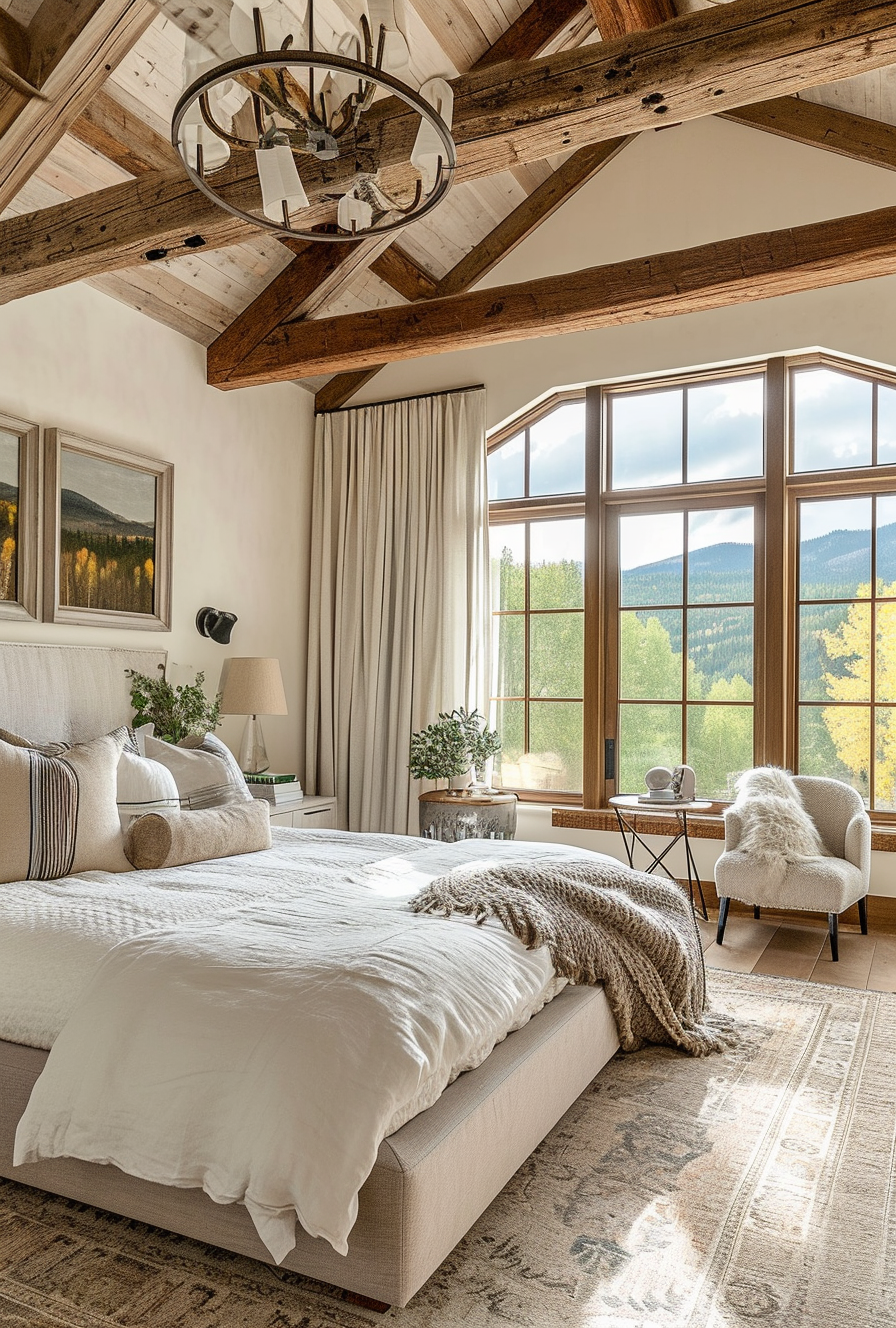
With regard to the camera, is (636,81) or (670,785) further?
(670,785)

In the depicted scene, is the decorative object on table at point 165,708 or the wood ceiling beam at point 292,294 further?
the wood ceiling beam at point 292,294

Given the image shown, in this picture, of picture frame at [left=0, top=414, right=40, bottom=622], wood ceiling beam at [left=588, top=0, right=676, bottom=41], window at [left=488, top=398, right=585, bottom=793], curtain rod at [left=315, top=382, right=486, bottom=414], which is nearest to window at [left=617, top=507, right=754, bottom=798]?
window at [left=488, top=398, right=585, bottom=793]

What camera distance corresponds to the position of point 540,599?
5312 mm

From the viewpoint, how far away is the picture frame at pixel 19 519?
12.0 feet

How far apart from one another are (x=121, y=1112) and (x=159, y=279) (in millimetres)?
3756

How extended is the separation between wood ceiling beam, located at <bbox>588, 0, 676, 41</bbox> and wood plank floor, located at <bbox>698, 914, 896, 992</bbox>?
3.56m

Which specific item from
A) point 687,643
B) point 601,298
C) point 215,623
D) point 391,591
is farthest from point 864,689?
point 215,623

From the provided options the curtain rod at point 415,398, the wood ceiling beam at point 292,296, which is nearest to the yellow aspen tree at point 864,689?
the curtain rod at point 415,398

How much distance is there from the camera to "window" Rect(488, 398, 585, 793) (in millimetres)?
5215

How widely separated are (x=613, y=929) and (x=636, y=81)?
7.19ft

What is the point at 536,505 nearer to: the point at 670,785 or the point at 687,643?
the point at 687,643

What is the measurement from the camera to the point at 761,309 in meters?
4.66

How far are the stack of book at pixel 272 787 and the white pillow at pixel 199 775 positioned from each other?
3.42 ft

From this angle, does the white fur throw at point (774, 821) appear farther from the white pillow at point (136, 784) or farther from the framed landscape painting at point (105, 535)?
the framed landscape painting at point (105, 535)
